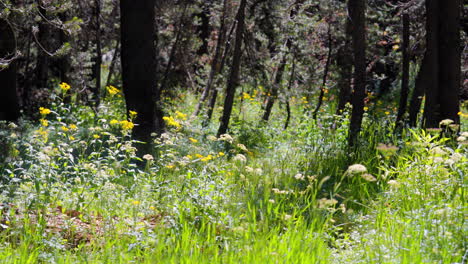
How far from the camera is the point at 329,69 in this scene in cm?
1473

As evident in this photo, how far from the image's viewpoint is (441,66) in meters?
8.41

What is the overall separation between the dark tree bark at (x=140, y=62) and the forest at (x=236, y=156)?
0.08 feet

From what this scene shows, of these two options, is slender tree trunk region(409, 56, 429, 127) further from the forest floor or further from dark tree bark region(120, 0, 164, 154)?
dark tree bark region(120, 0, 164, 154)

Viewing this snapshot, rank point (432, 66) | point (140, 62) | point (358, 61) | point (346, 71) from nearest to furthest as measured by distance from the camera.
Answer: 1. point (432, 66)
2. point (358, 61)
3. point (140, 62)
4. point (346, 71)

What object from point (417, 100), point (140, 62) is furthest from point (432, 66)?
point (140, 62)

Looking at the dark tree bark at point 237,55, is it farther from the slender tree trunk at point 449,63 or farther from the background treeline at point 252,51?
the slender tree trunk at point 449,63

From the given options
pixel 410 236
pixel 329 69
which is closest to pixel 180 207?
pixel 410 236

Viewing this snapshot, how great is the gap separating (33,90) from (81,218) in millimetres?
10749

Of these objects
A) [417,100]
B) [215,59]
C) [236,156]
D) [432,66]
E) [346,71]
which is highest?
[215,59]

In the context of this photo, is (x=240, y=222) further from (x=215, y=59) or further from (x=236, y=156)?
(x=215, y=59)

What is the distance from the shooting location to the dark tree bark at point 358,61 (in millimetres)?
8190

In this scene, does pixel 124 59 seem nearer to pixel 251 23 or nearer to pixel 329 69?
pixel 251 23

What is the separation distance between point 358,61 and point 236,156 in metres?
4.36

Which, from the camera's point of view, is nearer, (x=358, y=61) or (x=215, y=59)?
(x=358, y=61)
